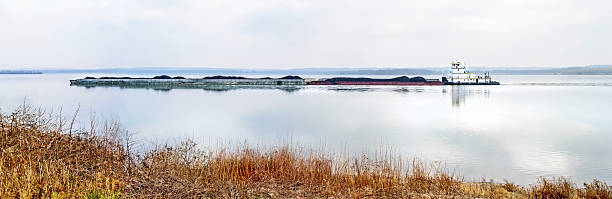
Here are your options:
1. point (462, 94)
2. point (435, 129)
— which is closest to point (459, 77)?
point (462, 94)

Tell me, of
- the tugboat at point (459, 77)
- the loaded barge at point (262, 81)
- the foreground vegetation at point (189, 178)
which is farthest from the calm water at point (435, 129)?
the tugboat at point (459, 77)

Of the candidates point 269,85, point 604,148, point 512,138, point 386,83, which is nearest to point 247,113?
point 512,138

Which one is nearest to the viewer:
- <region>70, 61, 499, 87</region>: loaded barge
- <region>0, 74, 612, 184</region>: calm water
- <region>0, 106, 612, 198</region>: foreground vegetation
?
<region>0, 106, 612, 198</region>: foreground vegetation

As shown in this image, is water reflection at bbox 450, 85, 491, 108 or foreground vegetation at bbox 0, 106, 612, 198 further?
water reflection at bbox 450, 85, 491, 108

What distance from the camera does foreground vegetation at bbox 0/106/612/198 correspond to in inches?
190

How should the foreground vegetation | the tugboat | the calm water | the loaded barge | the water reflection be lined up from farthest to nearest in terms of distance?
the tugboat → the loaded barge → the water reflection → the calm water → the foreground vegetation

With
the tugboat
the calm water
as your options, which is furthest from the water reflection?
the tugboat

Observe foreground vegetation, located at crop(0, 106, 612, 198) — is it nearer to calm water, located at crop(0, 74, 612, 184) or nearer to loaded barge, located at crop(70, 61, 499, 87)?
calm water, located at crop(0, 74, 612, 184)

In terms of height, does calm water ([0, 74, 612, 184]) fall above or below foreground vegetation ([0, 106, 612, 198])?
below

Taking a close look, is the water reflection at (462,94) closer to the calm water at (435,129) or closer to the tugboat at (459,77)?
the calm water at (435,129)

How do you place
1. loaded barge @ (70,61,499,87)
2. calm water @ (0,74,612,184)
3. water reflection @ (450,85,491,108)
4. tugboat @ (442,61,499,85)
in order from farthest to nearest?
tugboat @ (442,61,499,85)
loaded barge @ (70,61,499,87)
water reflection @ (450,85,491,108)
calm water @ (0,74,612,184)

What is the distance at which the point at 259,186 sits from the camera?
5762 millimetres

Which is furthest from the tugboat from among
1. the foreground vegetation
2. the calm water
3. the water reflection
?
the foreground vegetation

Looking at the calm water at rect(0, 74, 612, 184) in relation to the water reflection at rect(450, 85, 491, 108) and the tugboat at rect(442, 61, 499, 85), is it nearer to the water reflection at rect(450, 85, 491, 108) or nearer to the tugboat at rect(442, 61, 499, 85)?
the water reflection at rect(450, 85, 491, 108)
